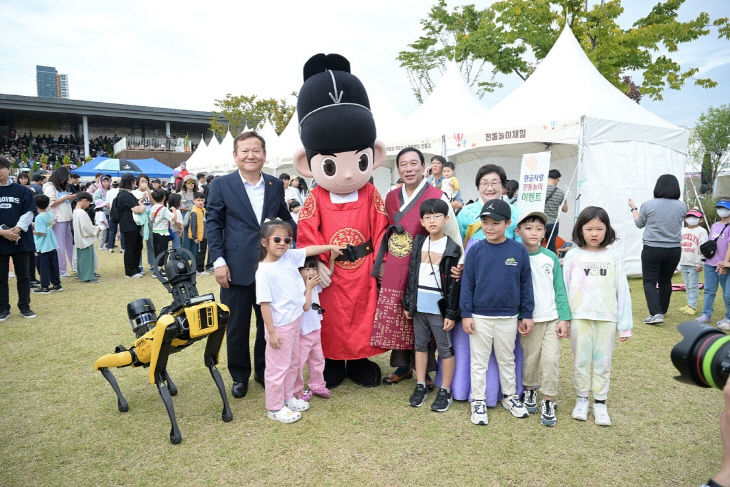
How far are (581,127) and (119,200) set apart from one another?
26.3 feet

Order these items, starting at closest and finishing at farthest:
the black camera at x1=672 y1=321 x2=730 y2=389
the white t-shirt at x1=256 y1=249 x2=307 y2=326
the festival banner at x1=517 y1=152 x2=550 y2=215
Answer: the black camera at x1=672 y1=321 x2=730 y2=389, the white t-shirt at x1=256 y1=249 x2=307 y2=326, the festival banner at x1=517 y1=152 x2=550 y2=215

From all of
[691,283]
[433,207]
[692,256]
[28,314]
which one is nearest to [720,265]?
[692,256]

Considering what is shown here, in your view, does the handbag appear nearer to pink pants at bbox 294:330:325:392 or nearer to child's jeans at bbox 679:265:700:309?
child's jeans at bbox 679:265:700:309

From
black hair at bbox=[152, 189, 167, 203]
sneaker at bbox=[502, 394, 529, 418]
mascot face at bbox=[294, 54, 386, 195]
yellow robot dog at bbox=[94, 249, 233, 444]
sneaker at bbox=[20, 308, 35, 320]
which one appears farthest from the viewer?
black hair at bbox=[152, 189, 167, 203]

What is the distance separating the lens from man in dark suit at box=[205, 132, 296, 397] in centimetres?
322

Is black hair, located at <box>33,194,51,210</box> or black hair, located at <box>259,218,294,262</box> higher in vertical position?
black hair, located at <box>33,194,51,210</box>

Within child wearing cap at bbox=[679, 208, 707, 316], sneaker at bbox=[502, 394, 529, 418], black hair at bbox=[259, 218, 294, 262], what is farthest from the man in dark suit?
child wearing cap at bbox=[679, 208, 707, 316]

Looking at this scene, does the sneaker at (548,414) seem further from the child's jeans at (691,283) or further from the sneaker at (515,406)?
the child's jeans at (691,283)

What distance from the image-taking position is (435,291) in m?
3.06

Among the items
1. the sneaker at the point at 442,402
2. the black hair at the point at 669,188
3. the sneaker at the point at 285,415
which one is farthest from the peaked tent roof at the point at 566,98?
the sneaker at the point at 285,415

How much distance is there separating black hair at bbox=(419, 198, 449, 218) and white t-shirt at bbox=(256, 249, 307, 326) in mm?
870

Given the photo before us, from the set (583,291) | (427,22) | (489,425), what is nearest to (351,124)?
(583,291)

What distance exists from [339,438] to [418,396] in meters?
0.71

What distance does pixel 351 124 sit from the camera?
127 inches
